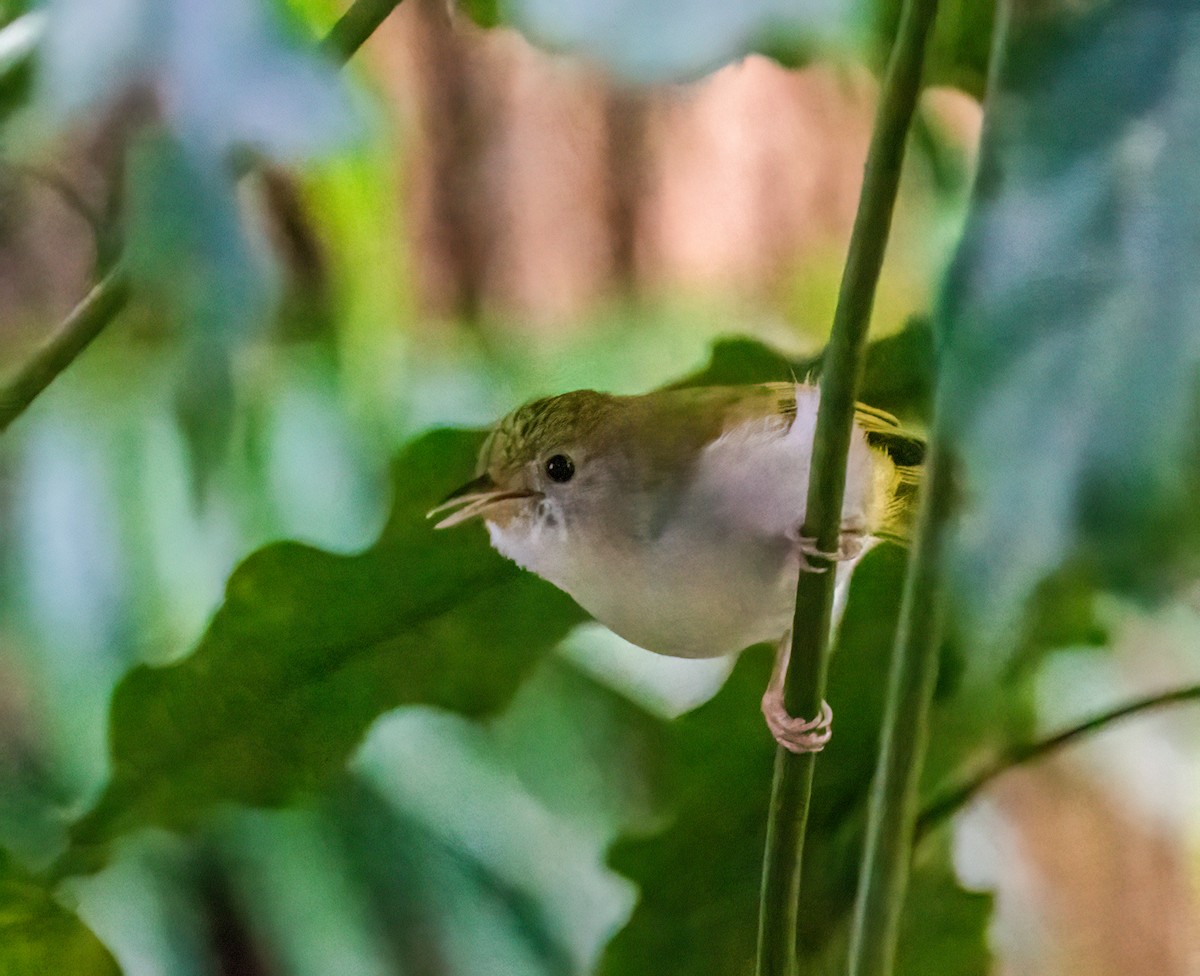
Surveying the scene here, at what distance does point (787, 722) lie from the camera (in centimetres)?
50

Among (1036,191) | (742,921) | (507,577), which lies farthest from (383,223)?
(742,921)

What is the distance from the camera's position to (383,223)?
18.4 inches

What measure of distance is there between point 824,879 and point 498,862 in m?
0.18

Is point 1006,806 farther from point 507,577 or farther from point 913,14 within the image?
point 913,14

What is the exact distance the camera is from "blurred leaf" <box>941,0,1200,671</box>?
0.38m

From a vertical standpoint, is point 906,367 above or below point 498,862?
above

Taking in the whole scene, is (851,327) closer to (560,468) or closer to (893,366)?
(893,366)

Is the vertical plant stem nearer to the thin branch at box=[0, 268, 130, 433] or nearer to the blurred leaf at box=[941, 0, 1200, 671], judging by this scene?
the blurred leaf at box=[941, 0, 1200, 671]

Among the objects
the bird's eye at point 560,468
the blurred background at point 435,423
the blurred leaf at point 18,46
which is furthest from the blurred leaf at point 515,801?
the blurred leaf at point 18,46

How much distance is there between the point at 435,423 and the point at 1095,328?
0.97ft

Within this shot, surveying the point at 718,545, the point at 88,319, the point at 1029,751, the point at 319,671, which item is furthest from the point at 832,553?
the point at 88,319

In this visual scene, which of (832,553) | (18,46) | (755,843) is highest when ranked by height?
(18,46)

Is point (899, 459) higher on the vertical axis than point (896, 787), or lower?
higher

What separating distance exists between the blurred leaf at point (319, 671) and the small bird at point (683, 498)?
0.04m
